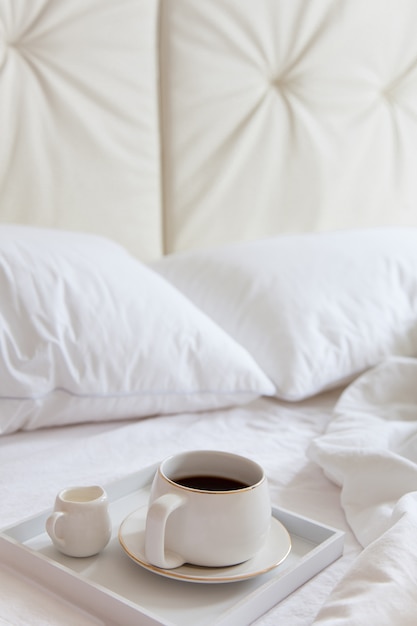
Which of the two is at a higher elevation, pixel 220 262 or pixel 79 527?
pixel 220 262

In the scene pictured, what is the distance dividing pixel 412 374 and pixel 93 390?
427 mm

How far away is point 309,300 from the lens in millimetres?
1030

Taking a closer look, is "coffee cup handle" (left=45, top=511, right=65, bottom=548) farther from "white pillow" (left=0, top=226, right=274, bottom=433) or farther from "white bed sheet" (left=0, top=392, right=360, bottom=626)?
"white pillow" (left=0, top=226, right=274, bottom=433)

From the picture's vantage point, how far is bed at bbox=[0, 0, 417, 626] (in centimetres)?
70

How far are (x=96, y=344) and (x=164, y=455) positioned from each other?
0.51ft

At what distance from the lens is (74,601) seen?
482mm

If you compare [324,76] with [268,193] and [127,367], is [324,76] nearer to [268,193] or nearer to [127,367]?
[268,193]

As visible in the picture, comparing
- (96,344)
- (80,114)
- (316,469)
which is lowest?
(316,469)

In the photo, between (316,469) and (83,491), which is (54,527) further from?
(316,469)

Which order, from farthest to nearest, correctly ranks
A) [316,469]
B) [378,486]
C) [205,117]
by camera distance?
[205,117]
[316,469]
[378,486]

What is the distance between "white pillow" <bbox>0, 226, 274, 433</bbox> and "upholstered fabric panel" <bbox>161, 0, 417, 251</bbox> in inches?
16.0

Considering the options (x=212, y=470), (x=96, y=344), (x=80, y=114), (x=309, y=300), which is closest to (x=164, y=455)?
(x=96, y=344)

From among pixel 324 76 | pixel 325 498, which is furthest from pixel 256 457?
pixel 324 76

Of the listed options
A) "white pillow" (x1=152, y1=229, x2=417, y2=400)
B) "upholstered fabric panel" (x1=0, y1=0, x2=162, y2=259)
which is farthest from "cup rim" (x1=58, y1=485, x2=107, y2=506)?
"upholstered fabric panel" (x1=0, y1=0, x2=162, y2=259)
